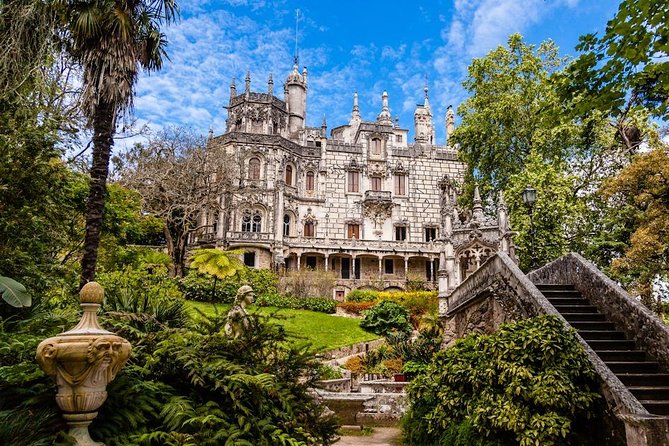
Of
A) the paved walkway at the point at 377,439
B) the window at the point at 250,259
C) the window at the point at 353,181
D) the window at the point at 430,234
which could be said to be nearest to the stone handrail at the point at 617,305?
the paved walkway at the point at 377,439

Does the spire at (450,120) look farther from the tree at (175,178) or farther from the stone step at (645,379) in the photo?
the stone step at (645,379)

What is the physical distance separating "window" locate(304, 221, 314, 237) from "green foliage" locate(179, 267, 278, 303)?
10159 mm

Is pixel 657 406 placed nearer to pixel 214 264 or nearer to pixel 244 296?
pixel 244 296

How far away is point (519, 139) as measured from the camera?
30.0 metres

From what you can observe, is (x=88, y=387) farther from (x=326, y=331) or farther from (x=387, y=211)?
(x=387, y=211)

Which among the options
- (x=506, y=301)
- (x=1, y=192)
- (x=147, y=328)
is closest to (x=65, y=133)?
(x=1, y=192)

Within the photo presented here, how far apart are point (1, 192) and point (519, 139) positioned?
90.5 feet

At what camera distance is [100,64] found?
10.9 m

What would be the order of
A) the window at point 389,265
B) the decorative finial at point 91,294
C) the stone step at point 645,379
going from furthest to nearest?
the window at point 389,265
the stone step at point 645,379
the decorative finial at point 91,294

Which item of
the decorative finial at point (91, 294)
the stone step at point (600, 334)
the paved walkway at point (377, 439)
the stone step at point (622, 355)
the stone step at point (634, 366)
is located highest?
the decorative finial at point (91, 294)

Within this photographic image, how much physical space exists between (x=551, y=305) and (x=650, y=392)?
6.53 feet

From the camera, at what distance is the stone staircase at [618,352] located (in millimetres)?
7367

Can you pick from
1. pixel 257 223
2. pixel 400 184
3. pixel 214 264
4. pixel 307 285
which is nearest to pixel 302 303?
pixel 307 285

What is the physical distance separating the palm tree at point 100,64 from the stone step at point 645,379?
9.84 m
